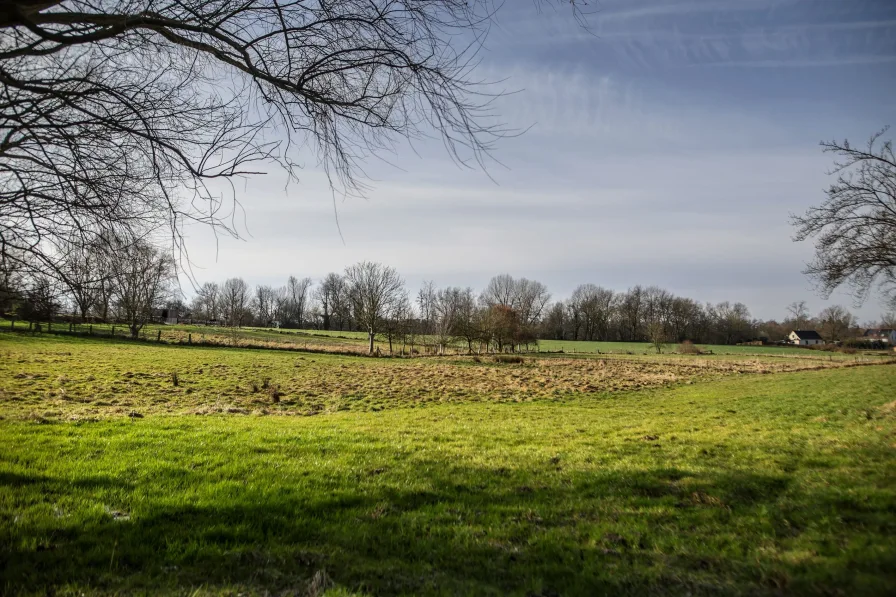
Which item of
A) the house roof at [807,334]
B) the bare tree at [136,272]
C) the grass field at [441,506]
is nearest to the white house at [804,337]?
the house roof at [807,334]

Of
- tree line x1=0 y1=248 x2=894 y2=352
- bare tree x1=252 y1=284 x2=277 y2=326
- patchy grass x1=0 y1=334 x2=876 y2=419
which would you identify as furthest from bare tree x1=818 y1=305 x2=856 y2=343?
bare tree x1=252 y1=284 x2=277 y2=326

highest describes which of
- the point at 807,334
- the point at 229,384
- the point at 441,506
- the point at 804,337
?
the point at 807,334

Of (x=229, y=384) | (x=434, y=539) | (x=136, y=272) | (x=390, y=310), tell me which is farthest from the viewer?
(x=390, y=310)

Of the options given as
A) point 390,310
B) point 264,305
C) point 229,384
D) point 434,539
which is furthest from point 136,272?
point 264,305

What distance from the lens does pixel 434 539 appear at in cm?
421

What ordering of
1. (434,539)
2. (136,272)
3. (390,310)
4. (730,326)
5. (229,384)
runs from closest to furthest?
(434,539), (136,272), (229,384), (390,310), (730,326)

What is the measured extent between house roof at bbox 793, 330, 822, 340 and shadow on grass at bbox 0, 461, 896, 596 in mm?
142684

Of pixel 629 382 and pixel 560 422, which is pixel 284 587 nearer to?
pixel 560 422

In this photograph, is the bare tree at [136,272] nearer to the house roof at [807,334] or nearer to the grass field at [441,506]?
the grass field at [441,506]

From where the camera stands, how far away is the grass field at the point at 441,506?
3.31 metres

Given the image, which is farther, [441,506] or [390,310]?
[390,310]

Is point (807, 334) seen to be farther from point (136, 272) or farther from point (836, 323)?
point (136, 272)

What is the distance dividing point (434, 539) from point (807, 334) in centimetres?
14927

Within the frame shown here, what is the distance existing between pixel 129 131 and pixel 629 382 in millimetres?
28309
